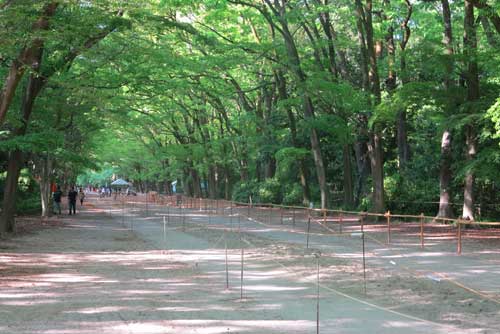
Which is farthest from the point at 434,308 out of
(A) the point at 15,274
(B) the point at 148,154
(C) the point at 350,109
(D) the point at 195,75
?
→ (B) the point at 148,154

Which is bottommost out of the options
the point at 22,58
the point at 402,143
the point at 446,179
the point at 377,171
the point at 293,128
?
the point at 446,179

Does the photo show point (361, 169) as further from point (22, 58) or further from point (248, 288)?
Result: point (248, 288)

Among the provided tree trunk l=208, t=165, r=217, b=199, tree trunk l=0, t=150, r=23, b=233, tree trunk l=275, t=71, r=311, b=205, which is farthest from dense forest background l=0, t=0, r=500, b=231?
tree trunk l=208, t=165, r=217, b=199

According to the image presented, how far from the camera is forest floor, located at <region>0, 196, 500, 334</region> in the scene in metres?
7.62

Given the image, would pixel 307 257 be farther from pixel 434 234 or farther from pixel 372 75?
pixel 372 75

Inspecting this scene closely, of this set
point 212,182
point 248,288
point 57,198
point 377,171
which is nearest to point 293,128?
point 377,171

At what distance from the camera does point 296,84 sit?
24734 mm

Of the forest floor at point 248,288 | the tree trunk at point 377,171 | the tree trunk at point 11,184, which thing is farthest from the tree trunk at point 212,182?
the forest floor at point 248,288

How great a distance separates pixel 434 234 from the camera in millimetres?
19828

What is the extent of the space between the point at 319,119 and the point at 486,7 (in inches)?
377

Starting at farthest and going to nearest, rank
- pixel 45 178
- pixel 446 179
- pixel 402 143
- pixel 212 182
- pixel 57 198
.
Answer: pixel 212 182, pixel 57 198, pixel 45 178, pixel 402 143, pixel 446 179

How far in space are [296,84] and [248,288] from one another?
618 inches

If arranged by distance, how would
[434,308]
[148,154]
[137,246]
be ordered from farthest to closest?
[148,154] < [137,246] < [434,308]

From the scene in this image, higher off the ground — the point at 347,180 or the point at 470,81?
the point at 470,81
